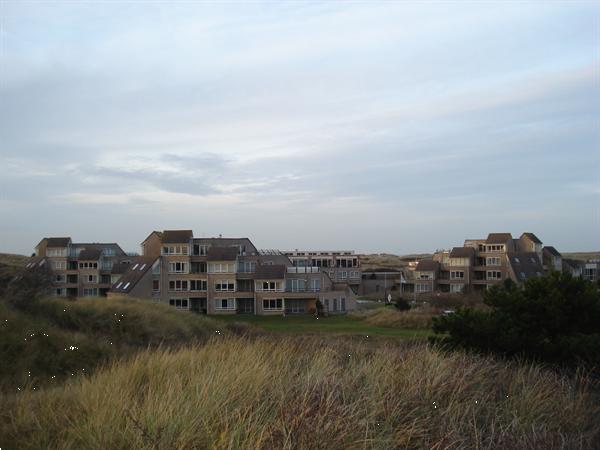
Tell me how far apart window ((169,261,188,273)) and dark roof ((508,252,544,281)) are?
35768 millimetres

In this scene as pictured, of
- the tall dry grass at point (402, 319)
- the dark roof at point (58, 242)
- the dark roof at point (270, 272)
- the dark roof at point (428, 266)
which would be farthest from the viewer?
the dark roof at point (428, 266)

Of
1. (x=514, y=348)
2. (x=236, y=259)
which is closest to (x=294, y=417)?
(x=514, y=348)

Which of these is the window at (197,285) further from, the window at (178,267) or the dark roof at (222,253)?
the dark roof at (222,253)

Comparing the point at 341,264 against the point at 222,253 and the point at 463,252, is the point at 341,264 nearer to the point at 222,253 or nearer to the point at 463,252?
the point at 463,252

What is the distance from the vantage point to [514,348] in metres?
A: 15.0

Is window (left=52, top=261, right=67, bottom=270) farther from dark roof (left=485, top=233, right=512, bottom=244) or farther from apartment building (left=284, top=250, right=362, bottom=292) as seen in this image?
dark roof (left=485, top=233, right=512, bottom=244)

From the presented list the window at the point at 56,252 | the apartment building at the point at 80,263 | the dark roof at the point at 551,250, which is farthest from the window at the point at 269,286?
the dark roof at the point at 551,250

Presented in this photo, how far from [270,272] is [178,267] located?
867cm

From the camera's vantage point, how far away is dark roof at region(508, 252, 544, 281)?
7300cm

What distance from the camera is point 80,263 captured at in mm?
73688

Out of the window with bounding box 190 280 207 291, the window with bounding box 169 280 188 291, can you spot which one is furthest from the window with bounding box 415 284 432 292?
the window with bounding box 169 280 188 291

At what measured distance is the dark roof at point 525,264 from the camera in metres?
73.0

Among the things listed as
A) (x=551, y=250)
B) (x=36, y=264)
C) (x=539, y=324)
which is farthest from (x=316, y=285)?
(x=539, y=324)

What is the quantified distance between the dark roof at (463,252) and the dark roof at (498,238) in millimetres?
2119
